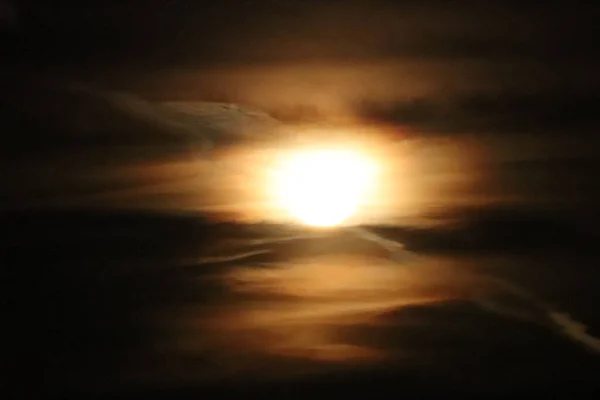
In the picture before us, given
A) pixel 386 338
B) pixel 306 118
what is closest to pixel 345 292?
pixel 386 338

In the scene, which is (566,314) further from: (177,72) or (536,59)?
(177,72)

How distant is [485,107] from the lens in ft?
2.75

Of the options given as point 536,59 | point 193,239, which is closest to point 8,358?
point 193,239

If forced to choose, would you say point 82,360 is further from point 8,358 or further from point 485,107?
point 485,107

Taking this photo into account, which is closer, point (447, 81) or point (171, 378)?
point (447, 81)

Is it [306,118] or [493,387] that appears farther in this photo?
[493,387]

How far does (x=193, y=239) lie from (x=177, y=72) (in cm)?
16

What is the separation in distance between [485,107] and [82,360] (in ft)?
1.52

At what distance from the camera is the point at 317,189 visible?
2.83 feet

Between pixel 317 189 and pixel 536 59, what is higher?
pixel 536 59

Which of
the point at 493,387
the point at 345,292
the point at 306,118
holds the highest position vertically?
the point at 306,118

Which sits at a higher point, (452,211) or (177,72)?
(177,72)

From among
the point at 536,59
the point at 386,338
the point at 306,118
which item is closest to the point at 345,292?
the point at 386,338

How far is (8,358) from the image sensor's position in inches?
36.2
